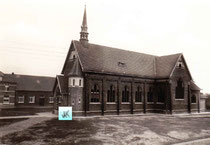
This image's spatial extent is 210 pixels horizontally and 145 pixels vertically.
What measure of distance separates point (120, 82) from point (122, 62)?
4.10 meters

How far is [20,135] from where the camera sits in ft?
46.9

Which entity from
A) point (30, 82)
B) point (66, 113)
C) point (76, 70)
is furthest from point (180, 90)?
point (30, 82)

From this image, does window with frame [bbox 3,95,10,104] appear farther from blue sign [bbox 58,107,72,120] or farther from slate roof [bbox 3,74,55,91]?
blue sign [bbox 58,107,72,120]

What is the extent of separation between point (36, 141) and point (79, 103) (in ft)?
46.3

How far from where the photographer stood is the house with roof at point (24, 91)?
4622 cm

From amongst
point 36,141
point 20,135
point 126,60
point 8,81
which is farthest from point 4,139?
point 8,81

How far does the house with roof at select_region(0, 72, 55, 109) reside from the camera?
4622 cm

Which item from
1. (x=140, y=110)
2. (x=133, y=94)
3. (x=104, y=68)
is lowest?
(x=140, y=110)

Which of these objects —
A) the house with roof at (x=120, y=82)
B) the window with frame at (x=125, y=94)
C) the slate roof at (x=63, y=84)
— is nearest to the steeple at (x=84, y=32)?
the house with roof at (x=120, y=82)

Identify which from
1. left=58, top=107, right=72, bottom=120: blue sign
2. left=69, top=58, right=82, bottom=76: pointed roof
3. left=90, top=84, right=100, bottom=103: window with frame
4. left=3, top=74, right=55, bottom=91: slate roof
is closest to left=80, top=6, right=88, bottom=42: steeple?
left=69, top=58, right=82, bottom=76: pointed roof

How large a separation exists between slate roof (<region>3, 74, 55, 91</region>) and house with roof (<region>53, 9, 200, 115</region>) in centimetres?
2071

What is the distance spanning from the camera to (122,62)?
32.8 meters

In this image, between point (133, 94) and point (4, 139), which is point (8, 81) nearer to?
point (133, 94)

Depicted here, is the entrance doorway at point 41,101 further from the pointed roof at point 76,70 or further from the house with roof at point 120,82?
the pointed roof at point 76,70
